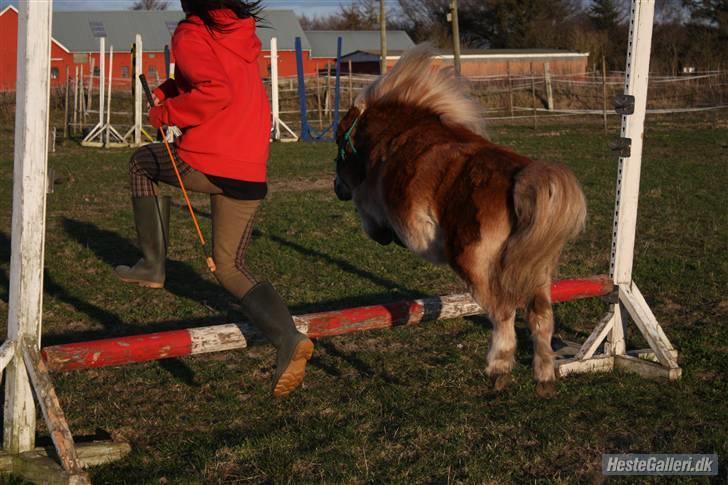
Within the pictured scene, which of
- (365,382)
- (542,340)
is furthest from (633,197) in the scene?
(365,382)

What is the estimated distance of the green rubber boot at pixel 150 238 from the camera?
491 cm

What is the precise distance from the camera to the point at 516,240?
3967 mm

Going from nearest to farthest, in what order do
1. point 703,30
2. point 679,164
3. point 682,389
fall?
point 682,389 → point 679,164 → point 703,30

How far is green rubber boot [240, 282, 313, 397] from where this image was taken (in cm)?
431

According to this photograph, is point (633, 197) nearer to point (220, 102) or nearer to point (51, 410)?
point (220, 102)

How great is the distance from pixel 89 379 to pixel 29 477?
1.46 metres

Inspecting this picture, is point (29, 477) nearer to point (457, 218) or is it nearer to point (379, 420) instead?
point (379, 420)

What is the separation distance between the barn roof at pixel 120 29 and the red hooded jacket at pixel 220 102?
55.3m

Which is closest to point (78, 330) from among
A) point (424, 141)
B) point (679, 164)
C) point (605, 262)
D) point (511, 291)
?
point (424, 141)

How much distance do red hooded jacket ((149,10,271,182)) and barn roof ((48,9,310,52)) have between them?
181ft

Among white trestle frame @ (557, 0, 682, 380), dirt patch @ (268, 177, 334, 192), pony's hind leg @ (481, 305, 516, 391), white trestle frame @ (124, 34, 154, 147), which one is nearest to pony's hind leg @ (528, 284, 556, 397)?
pony's hind leg @ (481, 305, 516, 391)

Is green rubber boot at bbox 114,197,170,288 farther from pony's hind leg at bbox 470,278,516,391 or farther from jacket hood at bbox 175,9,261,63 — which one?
pony's hind leg at bbox 470,278,516,391

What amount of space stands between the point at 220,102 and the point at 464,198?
→ 1.29 meters

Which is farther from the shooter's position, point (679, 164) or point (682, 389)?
point (679, 164)
